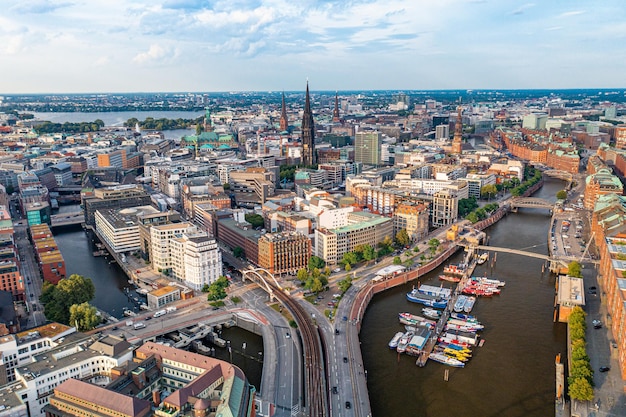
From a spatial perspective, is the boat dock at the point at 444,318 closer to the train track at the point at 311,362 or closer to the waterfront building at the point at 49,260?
the train track at the point at 311,362

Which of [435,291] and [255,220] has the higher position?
[255,220]

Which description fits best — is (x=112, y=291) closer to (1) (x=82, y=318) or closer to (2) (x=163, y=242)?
(2) (x=163, y=242)

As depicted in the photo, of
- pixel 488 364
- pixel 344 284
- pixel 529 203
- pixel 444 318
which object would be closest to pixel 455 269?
pixel 444 318

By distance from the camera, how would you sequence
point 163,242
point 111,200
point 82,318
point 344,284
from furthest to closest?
point 111,200, point 163,242, point 344,284, point 82,318

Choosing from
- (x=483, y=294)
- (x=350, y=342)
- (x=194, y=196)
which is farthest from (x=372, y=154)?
(x=350, y=342)

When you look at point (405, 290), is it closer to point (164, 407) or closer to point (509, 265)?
point (509, 265)

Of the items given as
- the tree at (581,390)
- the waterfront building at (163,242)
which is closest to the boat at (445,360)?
the tree at (581,390)

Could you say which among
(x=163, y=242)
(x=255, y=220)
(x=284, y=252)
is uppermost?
(x=163, y=242)
